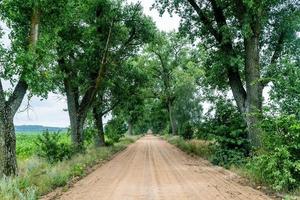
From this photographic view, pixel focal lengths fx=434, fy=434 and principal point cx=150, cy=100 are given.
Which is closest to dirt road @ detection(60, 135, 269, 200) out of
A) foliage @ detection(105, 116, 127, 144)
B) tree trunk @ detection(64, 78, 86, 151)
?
tree trunk @ detection(64, 78, 86, 151)

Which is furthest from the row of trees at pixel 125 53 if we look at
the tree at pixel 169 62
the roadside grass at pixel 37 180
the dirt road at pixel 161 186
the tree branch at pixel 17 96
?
the tree at pixel 169 62

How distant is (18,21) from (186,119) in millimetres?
30789

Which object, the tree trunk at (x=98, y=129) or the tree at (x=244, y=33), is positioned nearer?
the tree at (x=244, y=33)

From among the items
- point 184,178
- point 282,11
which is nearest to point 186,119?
point 282,11

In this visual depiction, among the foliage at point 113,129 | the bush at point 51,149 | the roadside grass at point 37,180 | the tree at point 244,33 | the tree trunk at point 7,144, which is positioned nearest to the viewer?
the roadside grass at point 37,180

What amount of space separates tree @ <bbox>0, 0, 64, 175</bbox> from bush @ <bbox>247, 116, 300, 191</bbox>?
813 cm

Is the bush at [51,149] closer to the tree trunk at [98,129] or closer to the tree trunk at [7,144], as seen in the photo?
the tree trunk at [7,144]

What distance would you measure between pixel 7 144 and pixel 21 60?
3003 millimetres

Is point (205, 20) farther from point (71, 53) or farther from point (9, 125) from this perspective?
point (9, 125)

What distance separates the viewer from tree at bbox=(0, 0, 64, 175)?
15148 millimetres

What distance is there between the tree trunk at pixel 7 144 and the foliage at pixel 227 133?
9.70 meters

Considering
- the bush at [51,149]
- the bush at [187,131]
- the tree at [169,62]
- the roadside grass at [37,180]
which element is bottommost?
the roadside grass at [37,180]

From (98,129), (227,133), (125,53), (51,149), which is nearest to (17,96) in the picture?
(51,149)

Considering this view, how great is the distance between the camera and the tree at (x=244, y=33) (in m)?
20.0
